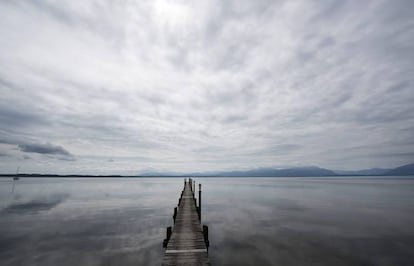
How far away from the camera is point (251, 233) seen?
22062mm

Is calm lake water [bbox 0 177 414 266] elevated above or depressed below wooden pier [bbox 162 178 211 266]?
below

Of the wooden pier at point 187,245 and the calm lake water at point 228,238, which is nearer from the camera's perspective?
the wooden pier at point 187,245

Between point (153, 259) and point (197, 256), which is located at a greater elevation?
point (197, 256)

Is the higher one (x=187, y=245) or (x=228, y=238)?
(x=187, y=245)

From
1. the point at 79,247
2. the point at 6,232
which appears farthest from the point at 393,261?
the point at 6,232

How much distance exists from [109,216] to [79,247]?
40.6 ft

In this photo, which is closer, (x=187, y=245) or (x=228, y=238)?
(x=187, y=245)

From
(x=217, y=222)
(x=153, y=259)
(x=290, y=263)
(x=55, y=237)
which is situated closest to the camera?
(x=290, y=263)

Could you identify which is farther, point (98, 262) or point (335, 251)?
point (335, 251)

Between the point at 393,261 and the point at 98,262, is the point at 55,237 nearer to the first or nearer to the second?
the point at 98,262

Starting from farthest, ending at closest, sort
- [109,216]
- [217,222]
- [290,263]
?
[109,216]
[217,222]
[290,263]

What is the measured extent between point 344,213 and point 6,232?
39727 mm

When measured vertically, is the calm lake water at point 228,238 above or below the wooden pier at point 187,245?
below

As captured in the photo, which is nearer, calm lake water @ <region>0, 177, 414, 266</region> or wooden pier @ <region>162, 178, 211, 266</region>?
wooden pier @ <region>162, 178, 211, 266</region>
